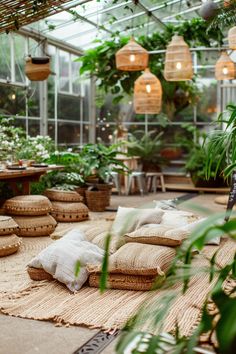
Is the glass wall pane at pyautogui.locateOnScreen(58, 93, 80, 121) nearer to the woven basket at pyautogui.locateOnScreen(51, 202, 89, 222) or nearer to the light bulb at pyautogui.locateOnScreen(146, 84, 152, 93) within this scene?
the light bulb at pyautogui.locateOnScreen(146, 84, 152, 93)

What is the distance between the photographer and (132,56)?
6.51 meters

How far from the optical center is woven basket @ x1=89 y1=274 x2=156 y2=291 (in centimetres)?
333

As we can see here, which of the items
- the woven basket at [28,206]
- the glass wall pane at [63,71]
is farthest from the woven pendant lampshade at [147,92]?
the glass wall pane at [63,71]

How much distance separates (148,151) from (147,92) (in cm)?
340

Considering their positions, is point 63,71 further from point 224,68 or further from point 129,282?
point 129,282

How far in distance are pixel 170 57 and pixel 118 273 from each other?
12.9 ft

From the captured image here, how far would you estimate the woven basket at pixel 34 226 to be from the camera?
5371 millimetres

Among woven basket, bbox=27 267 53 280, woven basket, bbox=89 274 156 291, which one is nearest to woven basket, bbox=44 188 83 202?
woven basket, bbox=27 267 53 280

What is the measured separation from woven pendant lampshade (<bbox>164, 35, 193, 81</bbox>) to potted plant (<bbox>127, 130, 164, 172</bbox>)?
3.99 meters

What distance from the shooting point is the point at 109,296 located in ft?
10.6

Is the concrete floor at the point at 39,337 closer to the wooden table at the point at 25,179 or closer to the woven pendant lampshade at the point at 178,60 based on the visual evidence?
the wooden table at the point at 25,179

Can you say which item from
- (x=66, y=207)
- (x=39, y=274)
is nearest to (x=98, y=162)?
(x=66, y=207)

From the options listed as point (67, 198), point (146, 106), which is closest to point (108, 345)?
point (67, 198)

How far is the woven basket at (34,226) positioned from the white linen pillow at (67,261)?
174 cm
